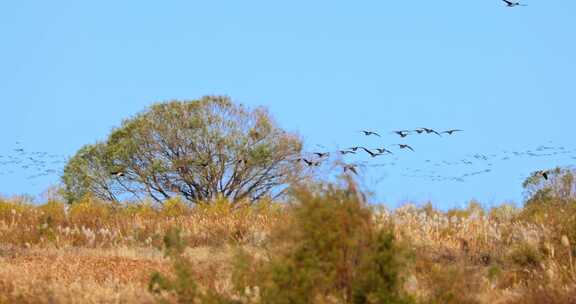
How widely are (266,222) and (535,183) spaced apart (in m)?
16.5

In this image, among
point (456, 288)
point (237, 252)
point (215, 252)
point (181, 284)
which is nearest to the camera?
point (181, 284)

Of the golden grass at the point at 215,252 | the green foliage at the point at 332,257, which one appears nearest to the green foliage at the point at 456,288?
the golden grass at the point at 215,252

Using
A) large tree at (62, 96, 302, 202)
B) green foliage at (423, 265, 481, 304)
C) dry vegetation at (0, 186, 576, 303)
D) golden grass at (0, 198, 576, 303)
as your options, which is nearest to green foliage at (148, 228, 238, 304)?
dry vegetation at (0, 186, 576, 303)

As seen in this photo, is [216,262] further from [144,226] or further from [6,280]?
[144,226]

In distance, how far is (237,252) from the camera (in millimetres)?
8617

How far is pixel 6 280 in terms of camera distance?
9656 millimetres

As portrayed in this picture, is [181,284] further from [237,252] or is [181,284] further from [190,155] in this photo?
[190,155]

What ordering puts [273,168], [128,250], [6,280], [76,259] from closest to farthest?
[6,280], [76,259], [128,250], [273,168]

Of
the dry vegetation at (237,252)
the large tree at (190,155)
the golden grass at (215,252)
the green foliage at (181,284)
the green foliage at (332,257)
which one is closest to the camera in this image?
the green foliage at (332,257)

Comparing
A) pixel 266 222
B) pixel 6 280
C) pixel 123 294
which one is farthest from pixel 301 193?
pixel 266 222

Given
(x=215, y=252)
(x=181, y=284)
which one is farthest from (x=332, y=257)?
(x=215, y=252)

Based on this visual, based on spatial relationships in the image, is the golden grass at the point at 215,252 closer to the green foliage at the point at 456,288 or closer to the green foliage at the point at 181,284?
the green foliage at the point at 456,288

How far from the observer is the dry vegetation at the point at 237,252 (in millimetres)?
7777

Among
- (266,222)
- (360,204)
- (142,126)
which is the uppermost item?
(142,126)
